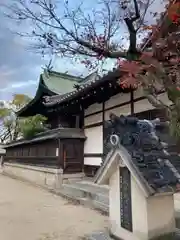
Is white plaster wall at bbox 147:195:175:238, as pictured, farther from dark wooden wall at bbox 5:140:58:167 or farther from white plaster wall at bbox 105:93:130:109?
dark wooden wall at bbox 5:140:58:167

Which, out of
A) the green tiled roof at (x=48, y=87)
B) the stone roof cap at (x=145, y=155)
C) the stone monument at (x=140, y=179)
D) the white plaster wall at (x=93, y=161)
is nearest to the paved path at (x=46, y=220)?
the stone monument at (x=140, y=179)

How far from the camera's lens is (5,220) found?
6.46m

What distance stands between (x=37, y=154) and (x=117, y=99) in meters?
6.97

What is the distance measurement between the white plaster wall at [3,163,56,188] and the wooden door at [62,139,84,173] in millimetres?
711

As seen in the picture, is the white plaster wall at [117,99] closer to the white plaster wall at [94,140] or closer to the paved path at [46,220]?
the white plaster wall at [94,140]

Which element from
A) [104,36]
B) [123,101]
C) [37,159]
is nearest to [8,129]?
[37,159]

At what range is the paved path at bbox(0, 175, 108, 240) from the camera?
529 cm

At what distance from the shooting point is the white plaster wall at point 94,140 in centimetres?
1104

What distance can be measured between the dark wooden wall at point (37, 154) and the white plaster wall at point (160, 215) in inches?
330

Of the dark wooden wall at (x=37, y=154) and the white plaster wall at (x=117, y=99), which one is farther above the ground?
the white plaster wall at (x=117, y=99)

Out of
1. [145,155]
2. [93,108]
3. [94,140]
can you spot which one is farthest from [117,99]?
[145,155]

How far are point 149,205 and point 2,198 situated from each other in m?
7.81

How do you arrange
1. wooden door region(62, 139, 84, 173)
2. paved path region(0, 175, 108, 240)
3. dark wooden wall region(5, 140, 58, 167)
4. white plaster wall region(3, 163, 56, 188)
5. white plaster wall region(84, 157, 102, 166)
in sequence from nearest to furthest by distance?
paved path region(0, 175, 108, 240) < white plaster wall region(84, 157, 102, 166) < wooden door region(62, 139, 84, 173) < white plaster wall region(3, 163, 56, 188) < dark wooden wall region(5, 140, 58, 167)

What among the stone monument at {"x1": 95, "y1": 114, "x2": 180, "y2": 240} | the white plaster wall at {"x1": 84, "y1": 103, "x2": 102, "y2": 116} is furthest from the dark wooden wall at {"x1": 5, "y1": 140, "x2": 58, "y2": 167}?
the stone monument at {"x1": 95, "y1": 114, "x2": 180, "y2": 240}
